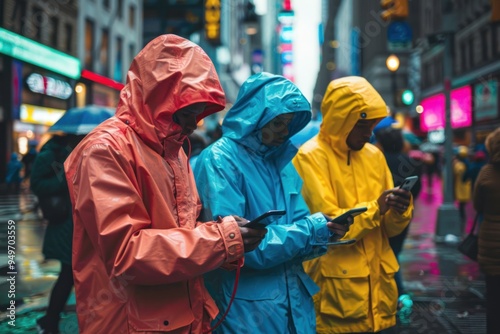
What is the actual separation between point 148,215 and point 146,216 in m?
0.03

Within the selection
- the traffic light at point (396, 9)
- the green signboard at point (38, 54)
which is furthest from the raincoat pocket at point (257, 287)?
the green signboard at point (38, 54)

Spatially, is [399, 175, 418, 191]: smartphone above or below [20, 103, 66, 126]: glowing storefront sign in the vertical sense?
below

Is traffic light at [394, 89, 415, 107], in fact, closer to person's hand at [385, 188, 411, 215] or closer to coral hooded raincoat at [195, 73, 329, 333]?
person's hand at [385, 188, 411, 215]

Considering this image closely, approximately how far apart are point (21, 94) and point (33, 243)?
58.9 feet

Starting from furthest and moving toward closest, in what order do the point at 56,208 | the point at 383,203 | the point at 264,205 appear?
the point at 56,208 → the point at 383,203 → the point at 264,205

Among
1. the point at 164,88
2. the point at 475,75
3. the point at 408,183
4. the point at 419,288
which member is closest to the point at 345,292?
the point at 408,183

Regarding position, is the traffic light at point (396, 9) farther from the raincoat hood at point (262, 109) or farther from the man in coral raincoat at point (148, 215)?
the man in coral raincoat at point (148, 215)

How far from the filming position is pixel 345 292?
12.8 ft

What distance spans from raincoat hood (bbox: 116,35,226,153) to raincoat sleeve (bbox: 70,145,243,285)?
0.27m

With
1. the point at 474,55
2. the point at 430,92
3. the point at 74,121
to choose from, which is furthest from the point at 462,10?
the point at 74,121

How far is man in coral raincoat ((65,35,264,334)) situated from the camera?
217cm

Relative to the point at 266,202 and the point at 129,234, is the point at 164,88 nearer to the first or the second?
the point at 129,234

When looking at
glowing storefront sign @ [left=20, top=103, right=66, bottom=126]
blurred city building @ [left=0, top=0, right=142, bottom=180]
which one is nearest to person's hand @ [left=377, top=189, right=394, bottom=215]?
blurred city building @ [left=0, top=0, right=142, bottom=180]

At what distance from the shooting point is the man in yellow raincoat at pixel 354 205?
389 centimetres
